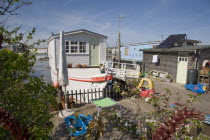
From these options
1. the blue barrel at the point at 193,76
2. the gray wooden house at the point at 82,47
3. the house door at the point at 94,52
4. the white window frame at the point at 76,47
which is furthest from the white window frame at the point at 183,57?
the white window frame at the point at 76,47

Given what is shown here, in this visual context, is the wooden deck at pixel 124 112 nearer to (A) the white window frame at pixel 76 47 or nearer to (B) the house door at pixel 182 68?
(B) the house door at pixel 182 68

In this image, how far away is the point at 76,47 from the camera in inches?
524

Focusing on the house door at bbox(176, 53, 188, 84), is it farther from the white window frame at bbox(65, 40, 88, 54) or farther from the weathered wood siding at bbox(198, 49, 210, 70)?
the white window frame at bbox(65, 40, 88, 54)

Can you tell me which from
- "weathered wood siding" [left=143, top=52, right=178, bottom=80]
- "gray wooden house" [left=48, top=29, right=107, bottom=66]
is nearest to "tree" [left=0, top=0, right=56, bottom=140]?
"gray wooden house" [left=48, top=29, right=107, bottom=66]

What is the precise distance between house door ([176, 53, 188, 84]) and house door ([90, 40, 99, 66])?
27.4 feet

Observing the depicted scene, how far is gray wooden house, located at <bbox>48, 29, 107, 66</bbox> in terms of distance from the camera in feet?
41.5

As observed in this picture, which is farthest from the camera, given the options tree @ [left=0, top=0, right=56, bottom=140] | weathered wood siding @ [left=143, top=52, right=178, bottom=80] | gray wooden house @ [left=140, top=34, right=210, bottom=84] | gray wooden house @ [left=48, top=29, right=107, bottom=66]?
weathered wood siding @ [left=143, top=52, right=178, bottom=80]

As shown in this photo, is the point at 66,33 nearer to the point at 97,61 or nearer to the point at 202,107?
the point at 97,61

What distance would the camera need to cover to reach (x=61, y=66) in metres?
5.79

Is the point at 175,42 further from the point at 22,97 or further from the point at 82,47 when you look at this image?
the point at 22,97

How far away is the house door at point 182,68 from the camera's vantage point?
12562 mm

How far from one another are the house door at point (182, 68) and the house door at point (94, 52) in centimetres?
836

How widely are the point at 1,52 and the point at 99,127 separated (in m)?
2.25

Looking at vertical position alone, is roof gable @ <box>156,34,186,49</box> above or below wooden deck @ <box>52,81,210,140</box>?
above
